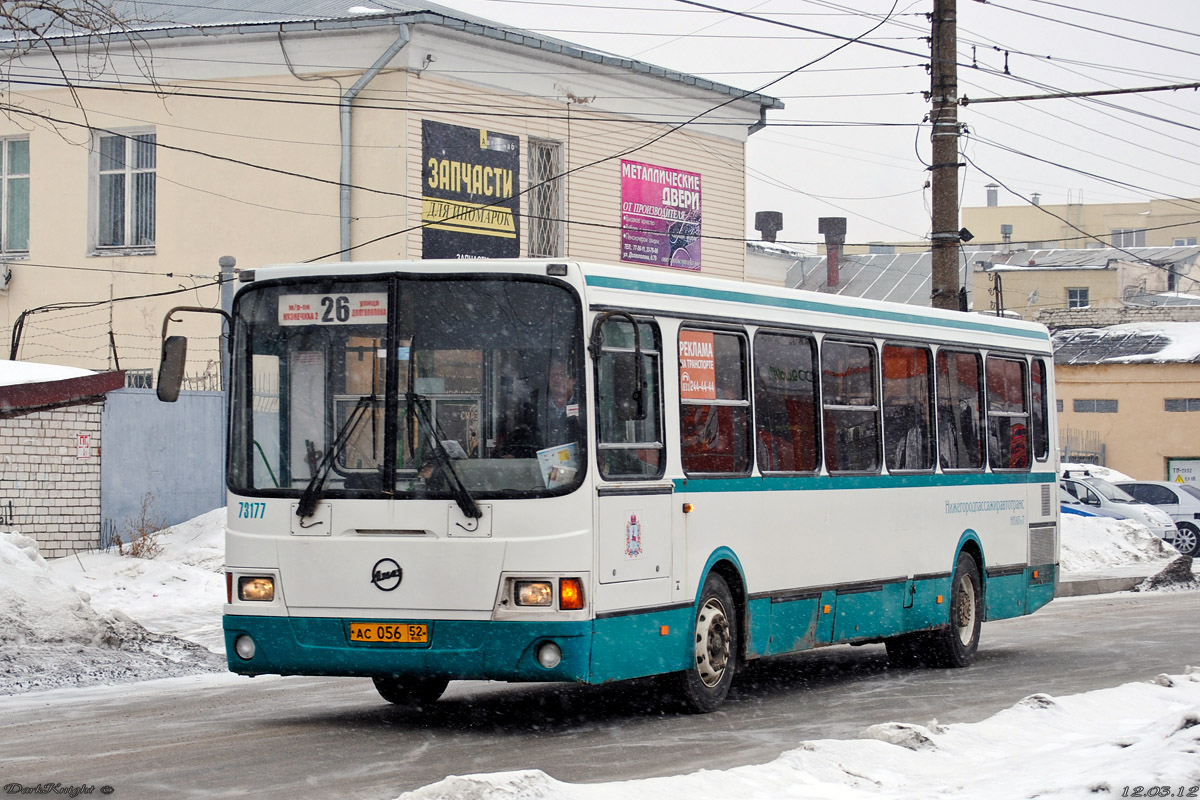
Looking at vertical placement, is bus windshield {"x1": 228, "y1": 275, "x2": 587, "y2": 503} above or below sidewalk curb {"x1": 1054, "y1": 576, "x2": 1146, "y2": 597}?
above

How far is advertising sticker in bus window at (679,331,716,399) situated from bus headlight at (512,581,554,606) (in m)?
1.74

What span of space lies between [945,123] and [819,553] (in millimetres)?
10035

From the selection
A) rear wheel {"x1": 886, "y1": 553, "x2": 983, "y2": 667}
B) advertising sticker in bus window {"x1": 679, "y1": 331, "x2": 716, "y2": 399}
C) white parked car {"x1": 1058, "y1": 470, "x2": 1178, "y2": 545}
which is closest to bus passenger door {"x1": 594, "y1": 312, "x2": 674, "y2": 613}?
advertising sticker in bus window {"x1": 679, "y1": 331, "x2": 716, "y2": 399}

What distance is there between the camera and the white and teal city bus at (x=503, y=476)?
932 centimetres

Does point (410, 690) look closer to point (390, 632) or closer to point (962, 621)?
point (390, 632)

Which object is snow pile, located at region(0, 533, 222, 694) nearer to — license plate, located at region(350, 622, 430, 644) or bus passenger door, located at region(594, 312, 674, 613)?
license plate, located at region(350, 622, 430, 644)

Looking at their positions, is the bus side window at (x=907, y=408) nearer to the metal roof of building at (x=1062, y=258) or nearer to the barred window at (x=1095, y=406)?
the barred window at (x=1095, y=406)

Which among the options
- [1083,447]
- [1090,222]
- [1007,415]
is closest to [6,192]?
[1007,415]

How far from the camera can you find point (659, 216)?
103 ft

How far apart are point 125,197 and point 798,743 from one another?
22213mm

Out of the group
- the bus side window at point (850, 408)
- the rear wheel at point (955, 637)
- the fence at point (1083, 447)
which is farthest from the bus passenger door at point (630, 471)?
the fence at point (1083, 447)

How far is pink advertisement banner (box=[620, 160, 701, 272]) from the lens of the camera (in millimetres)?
30438

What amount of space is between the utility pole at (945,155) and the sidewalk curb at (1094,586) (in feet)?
21.4

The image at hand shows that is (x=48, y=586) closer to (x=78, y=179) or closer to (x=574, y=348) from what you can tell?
(x=574, y=348)
